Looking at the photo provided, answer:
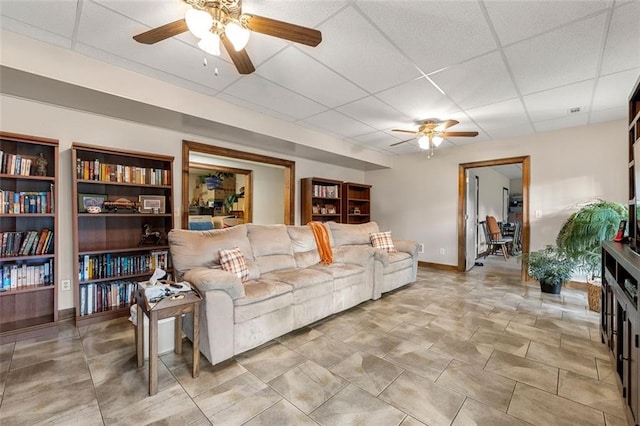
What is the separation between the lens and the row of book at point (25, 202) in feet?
7.91

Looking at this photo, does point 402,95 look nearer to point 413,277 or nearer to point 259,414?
point 413,277

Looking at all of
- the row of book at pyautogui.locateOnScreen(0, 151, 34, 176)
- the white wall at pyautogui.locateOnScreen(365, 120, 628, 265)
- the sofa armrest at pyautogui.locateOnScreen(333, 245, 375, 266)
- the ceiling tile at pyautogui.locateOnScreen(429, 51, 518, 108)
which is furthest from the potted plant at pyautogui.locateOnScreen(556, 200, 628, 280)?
the row of book at pyautogui.locateOnScreen(0, 151, 34, 176)

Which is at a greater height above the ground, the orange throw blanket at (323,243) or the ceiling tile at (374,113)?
the ceiling tile at (374,113)

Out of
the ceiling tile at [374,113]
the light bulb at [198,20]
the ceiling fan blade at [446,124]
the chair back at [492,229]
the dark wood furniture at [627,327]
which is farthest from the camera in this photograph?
the chair back at [492,229]

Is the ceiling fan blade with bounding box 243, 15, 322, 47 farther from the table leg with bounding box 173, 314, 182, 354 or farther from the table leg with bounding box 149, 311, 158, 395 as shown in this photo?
the table leg with bounding box 173, 314, 182, 354

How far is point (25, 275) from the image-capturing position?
2527 mm

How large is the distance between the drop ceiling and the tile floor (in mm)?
2429

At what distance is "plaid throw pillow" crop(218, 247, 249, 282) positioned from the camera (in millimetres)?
2480

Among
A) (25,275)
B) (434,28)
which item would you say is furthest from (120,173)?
(434,28)

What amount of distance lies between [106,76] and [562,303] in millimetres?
5549

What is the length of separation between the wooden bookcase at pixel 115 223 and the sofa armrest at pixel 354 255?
207 centimetres

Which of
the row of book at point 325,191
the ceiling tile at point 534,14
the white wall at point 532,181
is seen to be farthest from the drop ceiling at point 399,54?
the row of book at point 325,191

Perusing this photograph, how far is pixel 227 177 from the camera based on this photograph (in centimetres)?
766

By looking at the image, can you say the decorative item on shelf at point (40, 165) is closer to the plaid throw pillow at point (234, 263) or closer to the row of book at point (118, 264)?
the row of book at point (118, 264)
